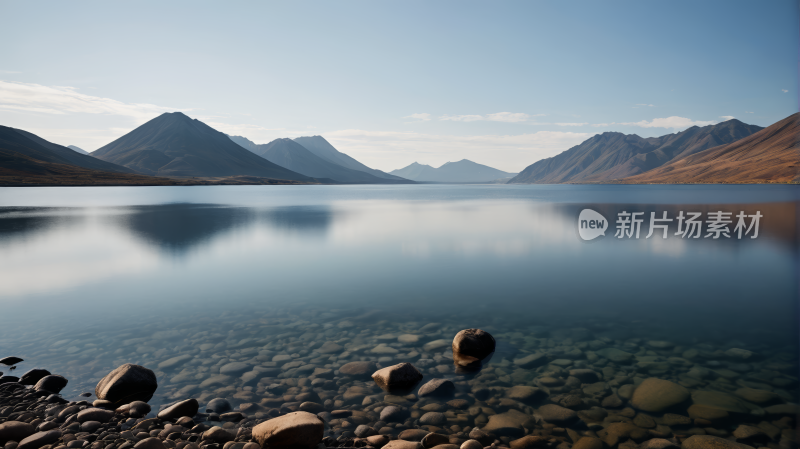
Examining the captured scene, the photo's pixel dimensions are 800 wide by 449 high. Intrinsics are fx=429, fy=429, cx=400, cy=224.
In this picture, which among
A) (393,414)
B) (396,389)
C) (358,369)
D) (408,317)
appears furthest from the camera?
(408,317)

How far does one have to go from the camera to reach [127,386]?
1011 centimetres

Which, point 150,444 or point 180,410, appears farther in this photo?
point 180,410

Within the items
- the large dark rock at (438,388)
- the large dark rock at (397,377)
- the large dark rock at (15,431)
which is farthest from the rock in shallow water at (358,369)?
the large dark rock at (15,431)

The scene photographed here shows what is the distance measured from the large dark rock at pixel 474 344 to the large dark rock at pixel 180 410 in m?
6.79

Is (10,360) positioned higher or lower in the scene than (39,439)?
lower

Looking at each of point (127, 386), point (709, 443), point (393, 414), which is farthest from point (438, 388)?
point (127, 386)

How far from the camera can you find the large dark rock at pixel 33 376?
10922 millimetres

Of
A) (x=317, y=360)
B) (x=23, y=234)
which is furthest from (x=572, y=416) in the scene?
(x=23, y=234)

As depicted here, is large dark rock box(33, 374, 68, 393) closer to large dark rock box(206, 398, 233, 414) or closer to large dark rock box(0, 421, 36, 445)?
large dark rock box(0, 421, 36, 445)

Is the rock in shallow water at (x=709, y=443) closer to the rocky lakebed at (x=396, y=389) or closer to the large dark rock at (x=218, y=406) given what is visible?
the rocky lakebed at (x=396, y=389)

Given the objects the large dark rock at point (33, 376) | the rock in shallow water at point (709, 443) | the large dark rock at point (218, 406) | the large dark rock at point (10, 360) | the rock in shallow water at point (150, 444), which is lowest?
the large dark rock at point (10, 360)

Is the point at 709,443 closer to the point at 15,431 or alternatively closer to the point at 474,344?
the point at 474,344

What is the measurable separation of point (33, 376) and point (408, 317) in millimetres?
10998

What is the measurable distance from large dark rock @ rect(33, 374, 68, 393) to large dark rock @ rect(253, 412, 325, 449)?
19.9 ft
